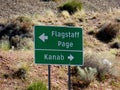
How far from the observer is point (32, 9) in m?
37.7

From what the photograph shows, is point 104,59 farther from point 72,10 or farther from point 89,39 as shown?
point 72,10

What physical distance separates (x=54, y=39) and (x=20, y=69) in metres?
4.03

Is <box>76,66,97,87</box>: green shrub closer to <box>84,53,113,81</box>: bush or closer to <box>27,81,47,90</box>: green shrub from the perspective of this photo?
<box>84,53,113,81</box>: bush

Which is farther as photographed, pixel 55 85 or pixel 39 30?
pixel 55 85

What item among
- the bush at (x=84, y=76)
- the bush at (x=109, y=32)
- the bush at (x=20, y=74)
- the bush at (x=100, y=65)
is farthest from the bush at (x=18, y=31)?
the bush at (x=20, y=74)

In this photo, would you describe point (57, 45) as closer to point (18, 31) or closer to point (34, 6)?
point (18, 31)

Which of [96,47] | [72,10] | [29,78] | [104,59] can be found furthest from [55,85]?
[72,10]

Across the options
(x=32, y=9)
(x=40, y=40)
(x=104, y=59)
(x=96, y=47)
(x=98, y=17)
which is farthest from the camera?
(x=32, y=9)

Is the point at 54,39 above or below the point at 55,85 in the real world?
above

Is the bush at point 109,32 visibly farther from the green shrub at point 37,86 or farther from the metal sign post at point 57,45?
the metal sign post at point 57,45

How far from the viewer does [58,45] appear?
13617mm

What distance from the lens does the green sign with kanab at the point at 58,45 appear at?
13445 millimetres

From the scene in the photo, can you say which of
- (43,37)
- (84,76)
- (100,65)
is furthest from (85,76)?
(43,37)

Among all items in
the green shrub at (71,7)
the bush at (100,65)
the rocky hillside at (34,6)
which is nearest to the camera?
the bush at (100,65)
